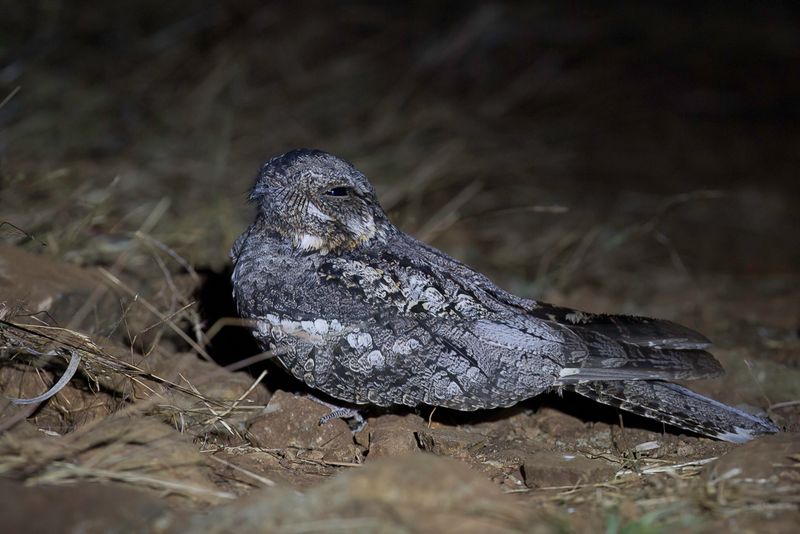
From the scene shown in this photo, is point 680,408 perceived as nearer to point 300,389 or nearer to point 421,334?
point 421,334

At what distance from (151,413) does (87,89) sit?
13.7 feet

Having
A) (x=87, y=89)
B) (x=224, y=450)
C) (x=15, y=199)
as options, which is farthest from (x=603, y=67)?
(x=224, y=450)

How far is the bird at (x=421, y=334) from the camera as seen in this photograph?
2994 millimetres

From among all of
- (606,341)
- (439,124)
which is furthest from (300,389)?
(439,124)

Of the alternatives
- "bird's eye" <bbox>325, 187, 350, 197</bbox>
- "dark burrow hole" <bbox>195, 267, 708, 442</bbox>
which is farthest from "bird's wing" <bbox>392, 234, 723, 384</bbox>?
"bird's eye" <bbox>325, 187, 350, 197</bbox>

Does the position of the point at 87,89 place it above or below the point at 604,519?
above

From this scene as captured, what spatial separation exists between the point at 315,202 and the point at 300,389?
85 centimetres

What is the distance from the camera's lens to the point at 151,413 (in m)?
2.95

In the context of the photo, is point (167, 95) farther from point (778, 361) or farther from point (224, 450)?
point (778, 361)

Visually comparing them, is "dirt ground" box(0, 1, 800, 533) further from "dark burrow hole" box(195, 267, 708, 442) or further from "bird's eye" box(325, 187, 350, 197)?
"bird's eye" box(325, 187, 350, 197)

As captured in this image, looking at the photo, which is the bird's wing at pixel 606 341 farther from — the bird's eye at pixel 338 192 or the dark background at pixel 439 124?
the dark background at pixel 439 124

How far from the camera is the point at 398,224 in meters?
4.90

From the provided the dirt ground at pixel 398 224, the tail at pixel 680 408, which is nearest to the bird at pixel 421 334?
the tail at pixel 680 408

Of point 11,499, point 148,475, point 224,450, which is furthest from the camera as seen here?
point 224,450
